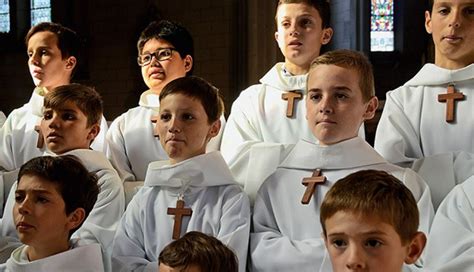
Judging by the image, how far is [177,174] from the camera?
128 inches

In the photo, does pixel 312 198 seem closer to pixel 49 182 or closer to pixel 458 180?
pixel 458 180

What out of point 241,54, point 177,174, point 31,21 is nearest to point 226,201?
point 177,174

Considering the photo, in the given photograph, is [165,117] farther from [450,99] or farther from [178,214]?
[450,99]

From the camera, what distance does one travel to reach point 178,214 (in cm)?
319

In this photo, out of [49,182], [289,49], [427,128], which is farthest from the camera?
[289,49]

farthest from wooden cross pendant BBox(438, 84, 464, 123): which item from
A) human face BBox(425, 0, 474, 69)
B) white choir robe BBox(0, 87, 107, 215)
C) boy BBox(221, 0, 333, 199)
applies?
white choir robe BBox(0, 87, 107, 215)

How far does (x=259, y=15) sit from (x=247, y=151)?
6.19 m

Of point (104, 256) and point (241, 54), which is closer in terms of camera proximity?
point (104, 256)

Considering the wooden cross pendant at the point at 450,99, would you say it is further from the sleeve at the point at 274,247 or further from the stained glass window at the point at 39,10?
the stained glass window at the point at 39,10

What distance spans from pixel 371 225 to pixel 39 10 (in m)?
9.84

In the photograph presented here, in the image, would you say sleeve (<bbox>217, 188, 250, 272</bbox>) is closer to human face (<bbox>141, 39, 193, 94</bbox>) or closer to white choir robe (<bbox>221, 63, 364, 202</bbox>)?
white choir robe (<bbox>221, 63, 364, 202</bbox>)

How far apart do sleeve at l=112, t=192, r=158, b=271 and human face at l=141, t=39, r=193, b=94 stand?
1140 mm

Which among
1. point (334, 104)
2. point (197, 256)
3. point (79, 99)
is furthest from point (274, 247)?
point (79, 99)

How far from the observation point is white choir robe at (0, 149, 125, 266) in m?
3.49
